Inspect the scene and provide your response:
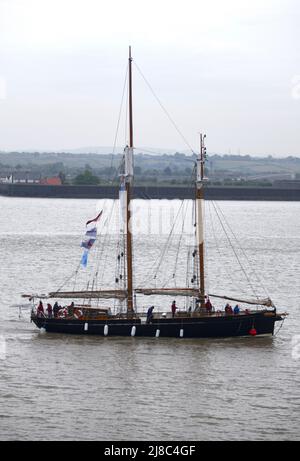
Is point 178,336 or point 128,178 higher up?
point 128,178

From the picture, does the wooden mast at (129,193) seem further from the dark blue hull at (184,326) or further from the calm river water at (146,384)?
the calm river water at (146,384)

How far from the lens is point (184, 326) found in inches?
1860

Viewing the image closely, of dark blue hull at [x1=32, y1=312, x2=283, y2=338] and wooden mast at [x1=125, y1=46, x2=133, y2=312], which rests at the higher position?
wooden mast at [x1=125, y1=46, x2=133, y2=312]

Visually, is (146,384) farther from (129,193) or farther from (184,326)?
(129,193)

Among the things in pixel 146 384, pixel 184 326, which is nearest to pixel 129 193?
pixel 184 326

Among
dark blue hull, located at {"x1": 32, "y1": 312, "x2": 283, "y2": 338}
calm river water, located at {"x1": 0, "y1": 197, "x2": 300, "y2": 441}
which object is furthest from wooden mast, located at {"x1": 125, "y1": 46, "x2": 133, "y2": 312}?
calm river water, located at {"x1": 0, "y1": 197, "x2": 300, "y2": 441}

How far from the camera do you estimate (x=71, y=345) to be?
45.8m

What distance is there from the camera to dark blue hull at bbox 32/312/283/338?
47.3 m

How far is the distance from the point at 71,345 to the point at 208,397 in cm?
1003

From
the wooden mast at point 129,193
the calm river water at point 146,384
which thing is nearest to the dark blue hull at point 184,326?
the calm river water at point 146,384

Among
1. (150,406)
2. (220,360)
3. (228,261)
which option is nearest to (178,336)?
(220,360)

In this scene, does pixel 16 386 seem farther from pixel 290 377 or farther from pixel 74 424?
pixel 290 377

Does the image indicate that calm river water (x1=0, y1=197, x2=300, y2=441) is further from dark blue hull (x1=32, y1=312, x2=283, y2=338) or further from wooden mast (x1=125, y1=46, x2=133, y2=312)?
wooden mast (x1=125, y1=46, x2=133, y2=312)

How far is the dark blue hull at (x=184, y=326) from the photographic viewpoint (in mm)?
47281
